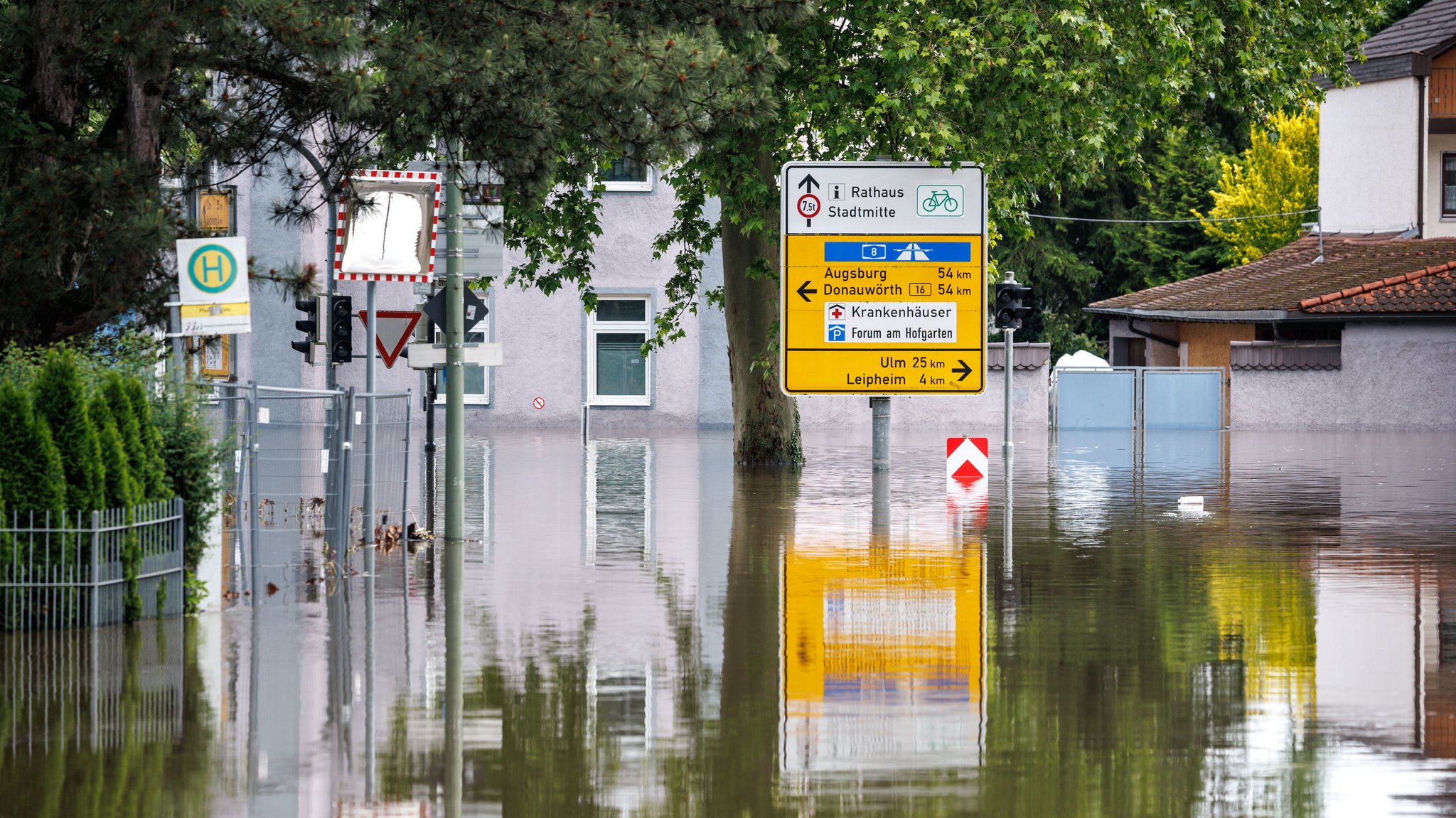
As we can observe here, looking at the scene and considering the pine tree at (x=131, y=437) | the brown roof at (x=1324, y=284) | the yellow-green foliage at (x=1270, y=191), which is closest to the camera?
the pine tree at (x=131, y=437)

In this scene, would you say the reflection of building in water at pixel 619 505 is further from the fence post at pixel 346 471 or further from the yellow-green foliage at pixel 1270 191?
the yellow-green foliage at pixel 1270 191

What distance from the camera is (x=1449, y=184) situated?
51.8m

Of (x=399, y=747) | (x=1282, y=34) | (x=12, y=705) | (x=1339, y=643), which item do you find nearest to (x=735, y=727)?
(x=399, y=747)

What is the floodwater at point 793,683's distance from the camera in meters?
7.43

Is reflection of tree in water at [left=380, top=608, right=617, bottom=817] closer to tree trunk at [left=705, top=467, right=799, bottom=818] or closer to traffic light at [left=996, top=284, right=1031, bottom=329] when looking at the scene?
tree trunk at [left=705, top=467, right=799, bottom=818]

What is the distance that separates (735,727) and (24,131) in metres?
9.38

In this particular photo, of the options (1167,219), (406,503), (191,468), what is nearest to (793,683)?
(191,468)

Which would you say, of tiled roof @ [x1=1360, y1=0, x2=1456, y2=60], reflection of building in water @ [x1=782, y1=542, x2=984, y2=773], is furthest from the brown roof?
reflection of building in water @ [x1=782, y1=542, x2=984, y2=773]

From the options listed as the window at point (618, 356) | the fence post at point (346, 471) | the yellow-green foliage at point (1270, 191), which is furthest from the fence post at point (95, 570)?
the yellow-green foliage at point (1270, 191)

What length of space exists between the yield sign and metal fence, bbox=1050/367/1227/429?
89.1ft

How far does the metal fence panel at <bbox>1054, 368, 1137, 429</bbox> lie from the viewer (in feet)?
156

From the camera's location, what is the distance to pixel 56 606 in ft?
37.2

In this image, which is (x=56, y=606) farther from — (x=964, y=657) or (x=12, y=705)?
(x=964, y=657)

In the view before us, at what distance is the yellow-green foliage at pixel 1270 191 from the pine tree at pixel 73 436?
53614 millimetres
